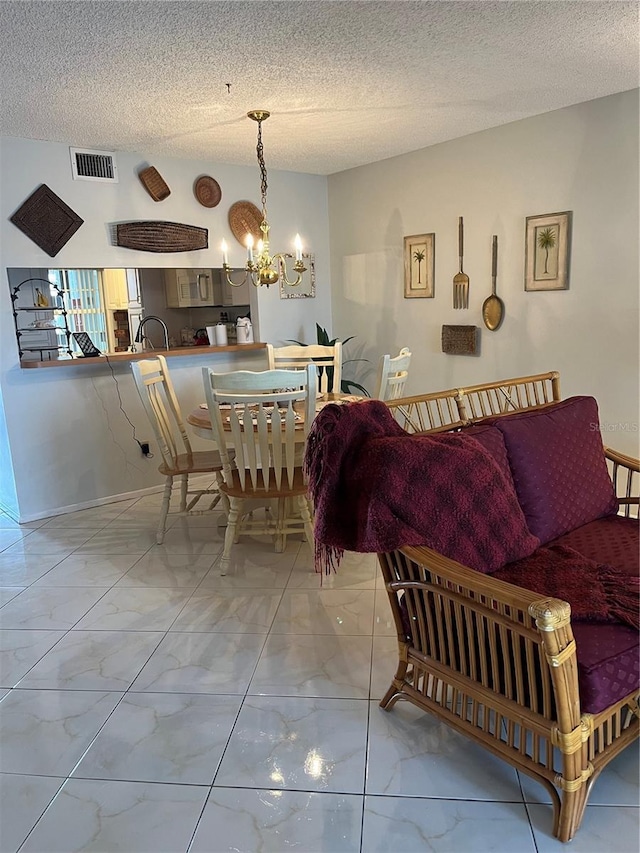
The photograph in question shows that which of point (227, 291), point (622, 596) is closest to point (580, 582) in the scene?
point (622, 596)

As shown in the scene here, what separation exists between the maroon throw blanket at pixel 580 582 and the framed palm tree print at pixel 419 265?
2634 millimetres

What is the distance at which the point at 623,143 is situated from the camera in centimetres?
308

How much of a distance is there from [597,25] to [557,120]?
44.3 inches

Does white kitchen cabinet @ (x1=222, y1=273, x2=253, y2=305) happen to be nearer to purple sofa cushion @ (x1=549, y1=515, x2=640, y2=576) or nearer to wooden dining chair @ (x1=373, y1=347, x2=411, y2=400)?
wooden dining chair @ (x1=373, y1=347, x2=411, y2=400)

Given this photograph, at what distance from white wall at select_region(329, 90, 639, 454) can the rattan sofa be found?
204 centimetres

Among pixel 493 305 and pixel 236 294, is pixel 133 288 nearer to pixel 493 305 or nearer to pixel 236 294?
pixel 236 294

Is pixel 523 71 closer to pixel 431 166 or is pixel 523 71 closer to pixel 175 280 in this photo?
pixel 431 166

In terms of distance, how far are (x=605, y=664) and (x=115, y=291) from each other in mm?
5383

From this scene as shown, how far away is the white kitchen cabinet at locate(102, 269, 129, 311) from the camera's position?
577cm

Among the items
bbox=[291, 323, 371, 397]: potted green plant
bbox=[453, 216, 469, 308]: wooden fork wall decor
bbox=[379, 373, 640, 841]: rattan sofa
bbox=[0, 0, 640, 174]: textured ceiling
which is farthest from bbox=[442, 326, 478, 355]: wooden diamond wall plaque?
bbox=[379, 373, 640, 841]: rattan sofa

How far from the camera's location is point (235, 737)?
1.87m

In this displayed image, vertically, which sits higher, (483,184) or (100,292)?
(483,184)

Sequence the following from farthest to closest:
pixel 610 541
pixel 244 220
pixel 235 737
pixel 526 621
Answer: pixel 244 220, pixel 610 541, pixel 235 737, pixel 526 621

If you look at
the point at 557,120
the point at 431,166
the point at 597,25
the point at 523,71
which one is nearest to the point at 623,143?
the point at 557,120
